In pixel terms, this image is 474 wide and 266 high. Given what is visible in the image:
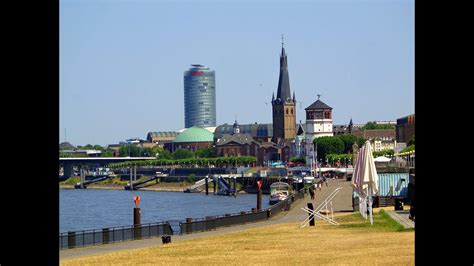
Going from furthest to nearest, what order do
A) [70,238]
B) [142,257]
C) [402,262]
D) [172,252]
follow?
Answer: [70,238]
[172,252]
[142,257]
[402,262]

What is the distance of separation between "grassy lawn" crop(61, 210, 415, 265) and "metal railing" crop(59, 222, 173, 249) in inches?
193

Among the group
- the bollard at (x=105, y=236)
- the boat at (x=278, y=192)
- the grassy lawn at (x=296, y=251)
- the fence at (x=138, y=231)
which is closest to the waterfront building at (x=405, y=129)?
the boat at (x=278, y=192)

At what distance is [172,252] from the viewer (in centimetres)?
2114

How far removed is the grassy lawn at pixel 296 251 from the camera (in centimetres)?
1623

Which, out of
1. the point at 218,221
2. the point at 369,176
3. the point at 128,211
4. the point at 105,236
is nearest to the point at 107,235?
the point at 105,236

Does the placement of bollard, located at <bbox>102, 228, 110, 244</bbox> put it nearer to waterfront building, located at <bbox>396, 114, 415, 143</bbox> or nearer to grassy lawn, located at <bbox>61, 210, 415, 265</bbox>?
grassy lawn, located at <bbox>61, 210, 415, 265</bbox>

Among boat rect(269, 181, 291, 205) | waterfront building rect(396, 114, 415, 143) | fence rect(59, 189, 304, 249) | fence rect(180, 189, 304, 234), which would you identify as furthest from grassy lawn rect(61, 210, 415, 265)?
waterfront building rect(396, 114, 415, 143)

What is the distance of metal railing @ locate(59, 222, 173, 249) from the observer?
27.8 metres
